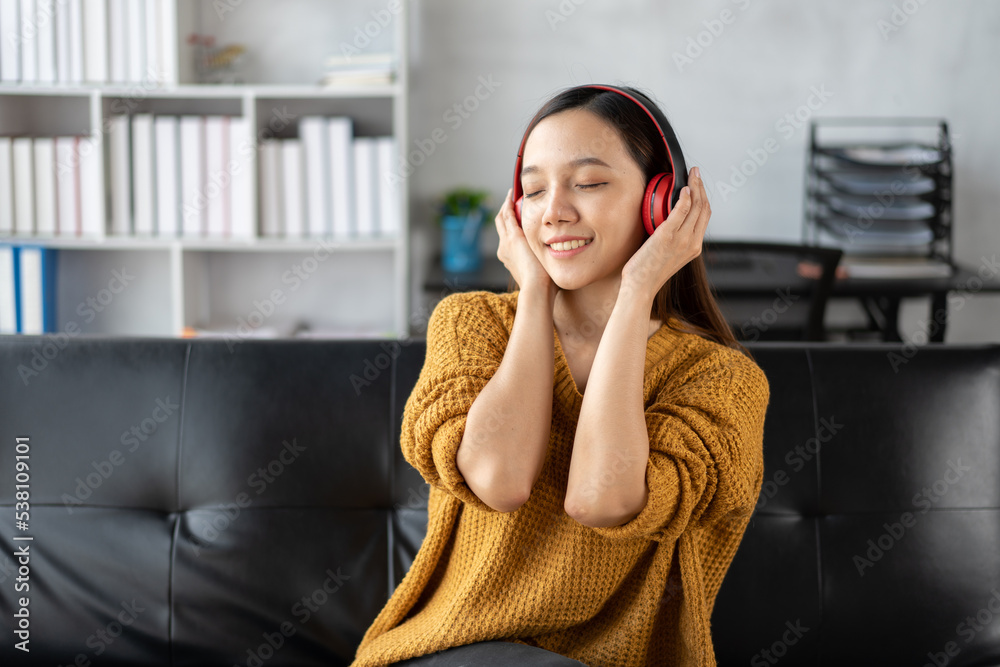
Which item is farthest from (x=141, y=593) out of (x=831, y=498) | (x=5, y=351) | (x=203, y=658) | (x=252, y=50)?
(x=252, y=50)

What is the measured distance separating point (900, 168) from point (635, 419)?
2.36 metres

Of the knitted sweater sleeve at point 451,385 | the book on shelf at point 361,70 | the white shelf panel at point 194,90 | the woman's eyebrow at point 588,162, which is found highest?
the book on shelf at point 361,70

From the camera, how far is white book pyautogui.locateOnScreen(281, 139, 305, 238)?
110 inches

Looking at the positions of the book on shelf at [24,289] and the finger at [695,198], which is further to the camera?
the book on shelf at [24,289]

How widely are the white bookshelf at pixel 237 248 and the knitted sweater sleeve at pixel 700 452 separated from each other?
73.9 inches

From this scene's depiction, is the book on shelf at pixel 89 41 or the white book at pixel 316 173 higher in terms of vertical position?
the book on shelf at pixel 89 41

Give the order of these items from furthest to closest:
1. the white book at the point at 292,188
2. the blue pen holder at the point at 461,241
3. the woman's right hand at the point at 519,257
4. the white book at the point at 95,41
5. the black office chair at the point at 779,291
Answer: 1. the blue pen holder at the point at 461,241
2. the white book at the point at 292,188
3. the white book at the point at 95,41
4. the black office chair at the point at 779,291
5. the woman's right hand at the point at 519,257

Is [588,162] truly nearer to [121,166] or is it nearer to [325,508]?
[325,508]

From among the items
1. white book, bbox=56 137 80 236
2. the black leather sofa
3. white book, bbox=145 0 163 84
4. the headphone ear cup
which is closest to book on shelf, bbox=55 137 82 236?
white book, bbox=56 137 80 236

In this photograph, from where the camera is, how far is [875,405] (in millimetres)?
1392

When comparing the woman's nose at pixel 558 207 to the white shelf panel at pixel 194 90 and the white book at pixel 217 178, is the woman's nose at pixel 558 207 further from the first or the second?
the white book at pixel 217 178

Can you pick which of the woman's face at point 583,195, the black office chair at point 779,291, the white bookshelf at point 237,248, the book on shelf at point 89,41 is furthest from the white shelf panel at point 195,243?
the woman's face at point 583,195

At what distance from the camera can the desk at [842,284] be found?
2.39 meters

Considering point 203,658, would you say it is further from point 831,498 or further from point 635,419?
point 831,498
